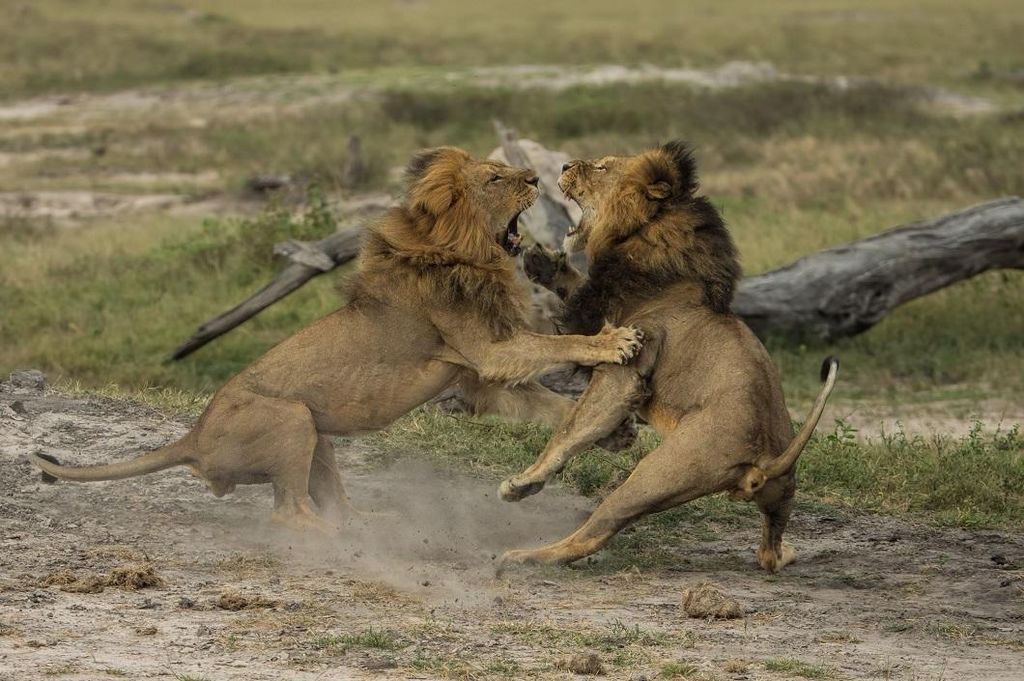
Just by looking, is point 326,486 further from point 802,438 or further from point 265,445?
point 802,438

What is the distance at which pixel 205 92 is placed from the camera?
2566 cm

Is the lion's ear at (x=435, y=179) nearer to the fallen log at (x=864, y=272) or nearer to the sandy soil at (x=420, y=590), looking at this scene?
the sandy soil at (x=420, y=590)

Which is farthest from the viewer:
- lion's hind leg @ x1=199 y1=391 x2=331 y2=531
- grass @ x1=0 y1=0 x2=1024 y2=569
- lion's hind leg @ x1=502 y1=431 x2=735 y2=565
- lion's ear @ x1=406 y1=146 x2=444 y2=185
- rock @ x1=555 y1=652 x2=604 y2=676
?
grass @ x1=0 y1=0 x2=1024 y2=569

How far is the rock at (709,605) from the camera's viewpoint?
195 inches

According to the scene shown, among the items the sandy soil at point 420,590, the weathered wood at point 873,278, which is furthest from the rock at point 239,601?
the weathered wood at point 873,278

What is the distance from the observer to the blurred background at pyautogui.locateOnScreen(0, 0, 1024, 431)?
10453mm

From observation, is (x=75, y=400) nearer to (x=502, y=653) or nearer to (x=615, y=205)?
(x=615, y=205)

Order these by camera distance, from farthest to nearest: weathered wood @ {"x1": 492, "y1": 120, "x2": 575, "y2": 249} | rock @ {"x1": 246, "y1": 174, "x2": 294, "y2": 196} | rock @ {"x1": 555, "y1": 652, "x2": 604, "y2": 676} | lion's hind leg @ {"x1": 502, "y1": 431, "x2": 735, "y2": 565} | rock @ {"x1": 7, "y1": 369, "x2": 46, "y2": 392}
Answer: rock @ {"x1": 246, "y1": 174, "x2": 294, "y2": 196}
weathered wood @ {"x1": 492, "y1": 120, "x2": 575, "y2": 249}
rock @ {"x1": 7, "y1": 369, "x2": 46, "y2": 392}
lion's hind leg @ {"x1": 502, "y1": 431, "x2": 735, "y2": 565}
rock @ {"x1": 555, "y1": 652, "x2": 604, "y2": 676}

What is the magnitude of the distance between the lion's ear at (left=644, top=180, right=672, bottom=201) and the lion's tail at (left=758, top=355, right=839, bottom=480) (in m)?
0.90

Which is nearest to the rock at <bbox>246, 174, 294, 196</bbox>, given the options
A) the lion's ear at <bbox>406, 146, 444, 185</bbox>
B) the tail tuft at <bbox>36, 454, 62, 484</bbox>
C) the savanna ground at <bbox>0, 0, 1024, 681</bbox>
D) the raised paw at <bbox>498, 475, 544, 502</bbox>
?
the savanna ground at <bbox>0, 0, 1024, 681</bbox>

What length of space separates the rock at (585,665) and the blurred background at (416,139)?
10.2 feet

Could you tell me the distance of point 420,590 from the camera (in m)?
5.25

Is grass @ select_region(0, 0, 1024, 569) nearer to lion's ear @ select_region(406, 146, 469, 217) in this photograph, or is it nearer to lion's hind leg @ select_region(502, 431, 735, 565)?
lion's hind leg @ select_region(502, 431, 735, 565)

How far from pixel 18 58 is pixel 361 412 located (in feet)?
81.7
